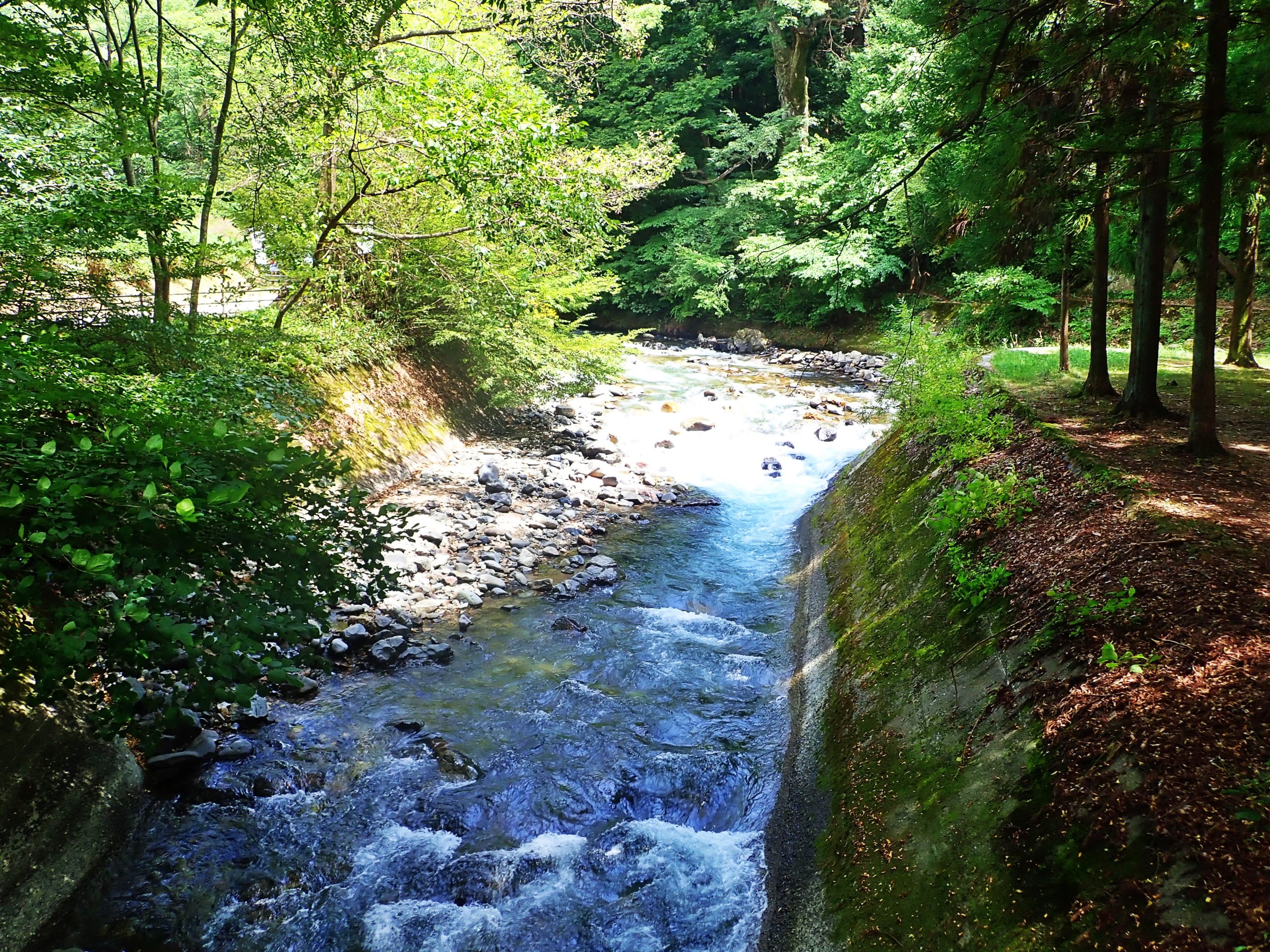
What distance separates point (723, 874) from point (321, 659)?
9.85ft

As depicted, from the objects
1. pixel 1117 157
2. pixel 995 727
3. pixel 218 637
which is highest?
pixel 1117 157

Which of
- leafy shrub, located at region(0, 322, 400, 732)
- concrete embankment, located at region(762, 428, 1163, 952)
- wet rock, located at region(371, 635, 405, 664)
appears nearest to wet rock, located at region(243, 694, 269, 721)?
wet rock, located at region(371, 635, 405, 664)

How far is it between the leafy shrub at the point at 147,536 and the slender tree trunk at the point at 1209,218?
705 centimetres

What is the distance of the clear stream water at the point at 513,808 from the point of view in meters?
4.38

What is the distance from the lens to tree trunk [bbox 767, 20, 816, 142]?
2623cm

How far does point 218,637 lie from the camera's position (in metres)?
3.21

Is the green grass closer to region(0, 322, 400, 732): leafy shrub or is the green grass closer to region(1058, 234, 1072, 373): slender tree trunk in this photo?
region(1058, 234, 1072, 373): slender tree trunk

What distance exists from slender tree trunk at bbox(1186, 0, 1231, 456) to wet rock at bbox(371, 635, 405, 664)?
8.01 m

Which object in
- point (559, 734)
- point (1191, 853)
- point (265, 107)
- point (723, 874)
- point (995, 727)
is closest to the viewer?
point (1191, 853)

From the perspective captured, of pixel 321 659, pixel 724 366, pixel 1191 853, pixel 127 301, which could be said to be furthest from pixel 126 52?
pixel 724 366

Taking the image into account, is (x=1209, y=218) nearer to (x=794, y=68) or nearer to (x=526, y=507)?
(x=526, y=507)

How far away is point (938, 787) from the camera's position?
4.13 meters

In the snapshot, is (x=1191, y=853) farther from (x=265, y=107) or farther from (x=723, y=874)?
(x=265, y=107)

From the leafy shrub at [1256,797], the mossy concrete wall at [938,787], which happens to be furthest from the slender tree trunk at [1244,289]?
the leafy shrub at [1256,797]
